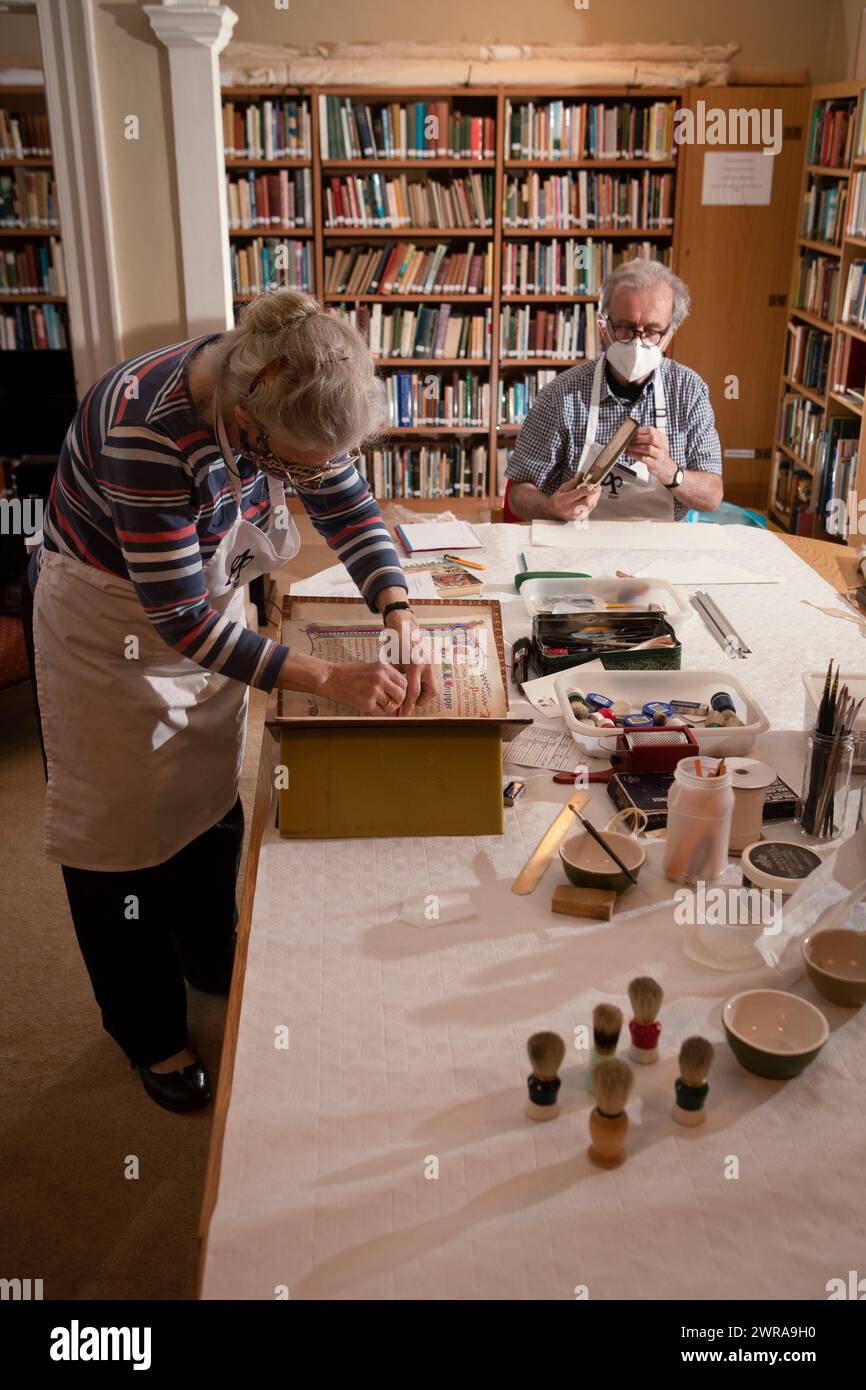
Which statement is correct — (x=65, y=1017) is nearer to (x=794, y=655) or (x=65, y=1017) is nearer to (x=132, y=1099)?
(x=132, y=1099)

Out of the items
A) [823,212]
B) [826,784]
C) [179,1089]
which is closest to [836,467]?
[823,212]

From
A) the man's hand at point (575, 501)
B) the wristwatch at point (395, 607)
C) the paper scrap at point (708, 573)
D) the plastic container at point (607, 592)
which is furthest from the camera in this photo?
the man's hand at point (575, 501)

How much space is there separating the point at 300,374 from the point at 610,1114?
916 mm

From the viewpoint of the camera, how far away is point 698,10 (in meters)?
5.07

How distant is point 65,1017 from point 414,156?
13.3 feet

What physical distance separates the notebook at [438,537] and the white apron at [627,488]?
45 cm

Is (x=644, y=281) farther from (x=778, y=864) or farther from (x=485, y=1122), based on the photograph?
(x=485, y=1122)

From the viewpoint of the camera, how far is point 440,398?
17.4 feet

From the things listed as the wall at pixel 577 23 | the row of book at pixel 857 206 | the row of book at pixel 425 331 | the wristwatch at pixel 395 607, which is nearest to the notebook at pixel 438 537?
the wristwatch at pixel 395 607

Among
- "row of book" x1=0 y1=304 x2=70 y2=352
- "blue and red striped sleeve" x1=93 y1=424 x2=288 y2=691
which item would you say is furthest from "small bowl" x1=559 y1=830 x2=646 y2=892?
"row of book" x1=0 y1=304 x2=70 y2=352

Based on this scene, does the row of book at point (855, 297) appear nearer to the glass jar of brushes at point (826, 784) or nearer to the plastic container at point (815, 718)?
the plastic container at point (815, 718)

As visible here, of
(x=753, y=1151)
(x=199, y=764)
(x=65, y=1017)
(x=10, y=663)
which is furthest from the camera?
(x=10, y=663)

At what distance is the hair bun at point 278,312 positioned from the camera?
55.4 inches

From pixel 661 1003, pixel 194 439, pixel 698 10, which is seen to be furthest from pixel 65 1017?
pixel 698 10
